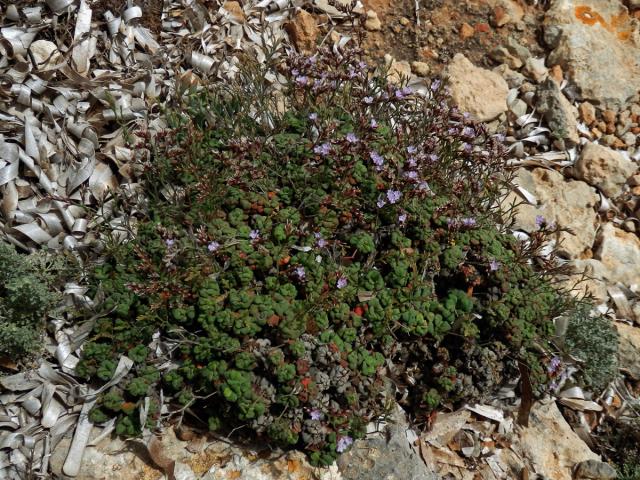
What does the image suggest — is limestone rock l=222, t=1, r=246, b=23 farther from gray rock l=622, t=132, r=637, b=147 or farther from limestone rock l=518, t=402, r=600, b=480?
limestone rock l=518, t=402, r=600, b=480

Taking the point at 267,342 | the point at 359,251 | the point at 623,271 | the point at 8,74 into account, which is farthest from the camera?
the point at 623,271

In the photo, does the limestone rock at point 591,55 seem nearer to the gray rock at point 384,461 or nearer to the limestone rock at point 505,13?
the limestone rock at point 505,13

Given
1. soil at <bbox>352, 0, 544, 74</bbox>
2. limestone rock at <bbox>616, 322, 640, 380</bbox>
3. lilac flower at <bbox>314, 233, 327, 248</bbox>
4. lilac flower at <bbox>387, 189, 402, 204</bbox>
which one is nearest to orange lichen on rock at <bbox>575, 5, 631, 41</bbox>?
soil at <bbox>352, 0, 544, 74</bbox>

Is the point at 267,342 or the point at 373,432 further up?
the point at 267,342

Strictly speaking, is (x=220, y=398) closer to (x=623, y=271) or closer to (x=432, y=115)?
(x=432, y=115)

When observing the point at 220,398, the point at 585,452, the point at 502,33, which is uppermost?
the point at 502,33

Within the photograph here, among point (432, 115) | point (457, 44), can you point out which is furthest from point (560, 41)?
point (432, 115)

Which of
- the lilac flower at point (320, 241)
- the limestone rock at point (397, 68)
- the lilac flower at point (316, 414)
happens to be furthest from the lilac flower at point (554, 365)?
the limestone rock at point (397, 68)
